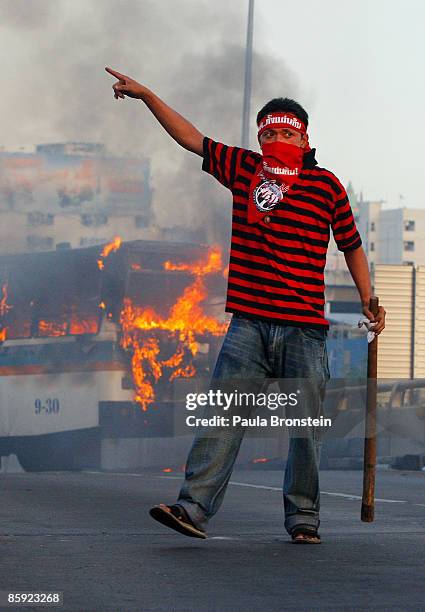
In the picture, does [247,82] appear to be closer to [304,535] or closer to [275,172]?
[275,172]

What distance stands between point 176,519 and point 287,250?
1.03 metres

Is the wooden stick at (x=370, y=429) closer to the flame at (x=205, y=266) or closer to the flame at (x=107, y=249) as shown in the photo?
the flame at (x=107, y=249)

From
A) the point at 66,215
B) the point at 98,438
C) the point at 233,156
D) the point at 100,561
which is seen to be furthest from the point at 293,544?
the point at 66,215

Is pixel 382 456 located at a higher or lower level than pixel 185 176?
lower

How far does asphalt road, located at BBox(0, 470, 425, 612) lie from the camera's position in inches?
155

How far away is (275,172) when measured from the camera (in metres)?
5.40

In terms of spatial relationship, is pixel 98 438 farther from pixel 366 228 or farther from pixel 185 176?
pixel 366 228

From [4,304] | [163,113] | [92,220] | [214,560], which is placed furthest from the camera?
[92,220]

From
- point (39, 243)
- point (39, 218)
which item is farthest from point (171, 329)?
point (39, 218)

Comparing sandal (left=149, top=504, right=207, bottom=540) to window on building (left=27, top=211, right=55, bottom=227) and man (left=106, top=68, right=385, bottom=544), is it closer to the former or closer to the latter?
man (left=106, top=68, right=385, bottom=544)

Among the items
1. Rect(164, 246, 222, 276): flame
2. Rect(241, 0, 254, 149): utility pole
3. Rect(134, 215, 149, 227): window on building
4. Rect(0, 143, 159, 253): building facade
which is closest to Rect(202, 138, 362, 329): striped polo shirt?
Rect(241, 0, 254, 149): utility pole

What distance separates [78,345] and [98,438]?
8.84ft

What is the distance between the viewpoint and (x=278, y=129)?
553 centimetres

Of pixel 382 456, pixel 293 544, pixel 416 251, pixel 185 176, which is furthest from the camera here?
pixel 416 251
